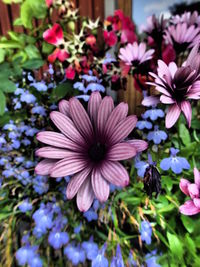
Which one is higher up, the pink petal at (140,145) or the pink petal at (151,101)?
the pink petal at (151,101)

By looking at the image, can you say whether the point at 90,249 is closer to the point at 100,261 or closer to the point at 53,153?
the point at 100,261

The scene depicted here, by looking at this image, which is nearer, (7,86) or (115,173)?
(115,173)

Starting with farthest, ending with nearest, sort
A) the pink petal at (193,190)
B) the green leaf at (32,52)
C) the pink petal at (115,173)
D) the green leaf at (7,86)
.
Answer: the green leaf at (32,52) < the green leaf at (7,86) < the pink petal at (193,190) < the pink petal at (115,173)

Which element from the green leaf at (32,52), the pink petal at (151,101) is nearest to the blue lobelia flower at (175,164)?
the pink petal at (151,101)

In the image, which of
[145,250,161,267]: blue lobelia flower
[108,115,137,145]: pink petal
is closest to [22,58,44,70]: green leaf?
[108,115,137,145]: pink petal

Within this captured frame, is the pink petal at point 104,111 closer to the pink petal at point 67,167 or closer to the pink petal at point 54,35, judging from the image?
the pink petal at point 67,167

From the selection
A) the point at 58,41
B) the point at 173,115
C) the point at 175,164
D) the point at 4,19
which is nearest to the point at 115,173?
the point at 173,115
